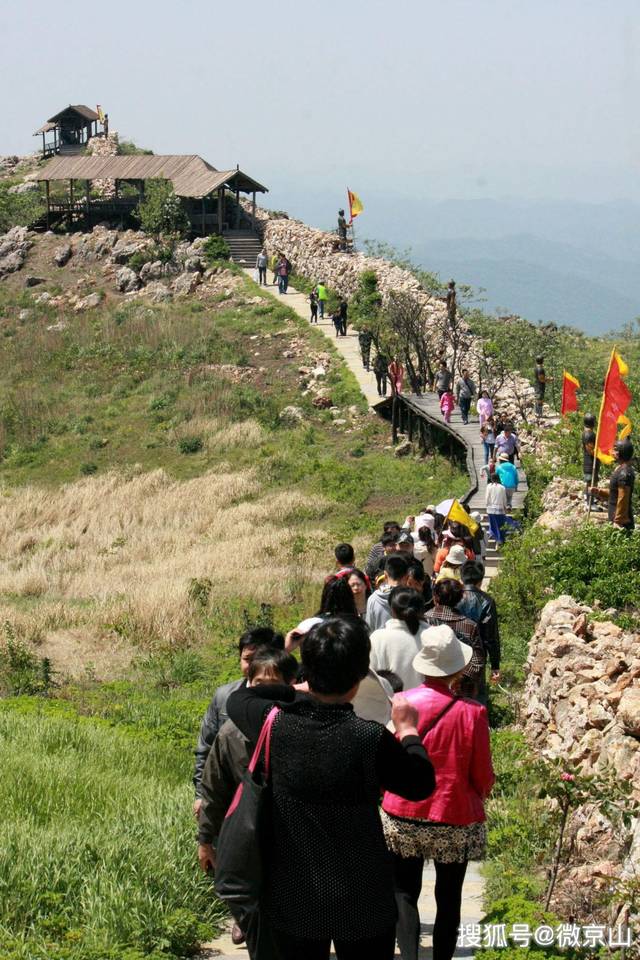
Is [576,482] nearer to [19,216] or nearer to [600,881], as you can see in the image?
[600,881]

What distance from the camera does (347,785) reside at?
12.4ft

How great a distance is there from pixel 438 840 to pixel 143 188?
48.1 m

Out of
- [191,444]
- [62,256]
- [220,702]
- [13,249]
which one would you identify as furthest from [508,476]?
[13,249]

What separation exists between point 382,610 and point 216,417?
2433 centimetres

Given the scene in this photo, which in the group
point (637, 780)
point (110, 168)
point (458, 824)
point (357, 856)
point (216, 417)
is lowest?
point (216, 417)

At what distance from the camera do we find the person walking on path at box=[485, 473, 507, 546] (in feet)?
53.1

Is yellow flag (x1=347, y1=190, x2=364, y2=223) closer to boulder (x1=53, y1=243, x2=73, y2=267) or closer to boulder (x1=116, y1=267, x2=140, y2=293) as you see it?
boulder (x1=116, y1=267, x2=140, y2=293)

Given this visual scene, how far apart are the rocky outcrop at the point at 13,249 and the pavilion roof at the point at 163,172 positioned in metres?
2.54

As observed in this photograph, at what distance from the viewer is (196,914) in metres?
5.89

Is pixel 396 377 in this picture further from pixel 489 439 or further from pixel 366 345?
pixel 489 439

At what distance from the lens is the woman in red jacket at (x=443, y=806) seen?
4.89 metres

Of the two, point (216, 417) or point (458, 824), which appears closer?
point (458, 824)

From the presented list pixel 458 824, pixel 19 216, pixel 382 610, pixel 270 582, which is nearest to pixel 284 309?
pixel 19 216

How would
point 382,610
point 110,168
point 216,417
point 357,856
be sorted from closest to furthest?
1. point 357,856
2. point 382,610
3. point 216,417
4. point 110,168
